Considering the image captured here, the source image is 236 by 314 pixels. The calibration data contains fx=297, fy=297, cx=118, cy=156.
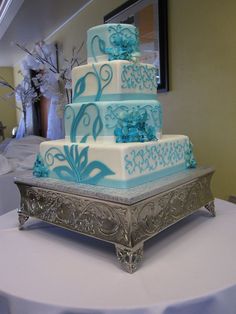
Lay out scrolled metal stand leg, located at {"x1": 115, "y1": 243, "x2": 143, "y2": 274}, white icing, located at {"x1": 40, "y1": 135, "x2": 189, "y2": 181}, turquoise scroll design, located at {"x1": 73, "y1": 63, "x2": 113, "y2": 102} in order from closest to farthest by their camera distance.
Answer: scrolled metal stand leg, located at {"x1": 115, "y1": 243, "x2": 143, "y2": 274} → white icing, located at {"x1": 40, "y1": 135, "x2": 189, "y2": 181} → turquoise scroll design, located at {"x1": 73, "y1": 63, "x2": 113, "y2": 102}

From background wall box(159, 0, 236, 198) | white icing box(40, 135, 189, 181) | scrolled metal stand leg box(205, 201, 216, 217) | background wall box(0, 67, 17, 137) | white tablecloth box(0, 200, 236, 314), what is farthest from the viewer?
background wall box(0, 67, 17, 137)

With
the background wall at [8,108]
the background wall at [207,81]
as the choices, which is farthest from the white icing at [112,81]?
the background wall at [8,108]

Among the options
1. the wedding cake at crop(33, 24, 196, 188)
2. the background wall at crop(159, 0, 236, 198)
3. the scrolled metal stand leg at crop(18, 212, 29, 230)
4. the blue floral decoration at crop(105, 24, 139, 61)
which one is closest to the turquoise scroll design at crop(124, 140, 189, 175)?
the wedding cake at crop(33, 24, 196, 188)

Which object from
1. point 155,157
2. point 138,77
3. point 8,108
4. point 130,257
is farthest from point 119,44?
point 8,108

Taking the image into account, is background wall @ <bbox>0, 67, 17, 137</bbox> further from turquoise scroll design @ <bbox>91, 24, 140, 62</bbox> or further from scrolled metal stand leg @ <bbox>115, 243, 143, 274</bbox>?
scrolled metal stand leg @ <bbox>115, 243, 143, 274</bbox>

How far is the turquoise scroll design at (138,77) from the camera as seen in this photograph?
860mm

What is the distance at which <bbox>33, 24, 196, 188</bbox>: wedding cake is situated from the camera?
0.79 meters

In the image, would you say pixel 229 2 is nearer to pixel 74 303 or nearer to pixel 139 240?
pixel 139 240

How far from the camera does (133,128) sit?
83 cm

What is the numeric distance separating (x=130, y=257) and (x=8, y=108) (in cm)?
631

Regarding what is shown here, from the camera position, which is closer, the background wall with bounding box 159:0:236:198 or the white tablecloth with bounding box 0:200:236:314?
the white tablecloth with bounding box 0:200:236:314

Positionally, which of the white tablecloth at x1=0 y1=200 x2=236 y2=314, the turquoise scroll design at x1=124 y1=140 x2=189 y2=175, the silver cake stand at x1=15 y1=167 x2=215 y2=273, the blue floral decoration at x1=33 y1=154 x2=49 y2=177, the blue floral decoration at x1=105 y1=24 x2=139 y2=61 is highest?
the blue floral decoration at x1=105 y1=24 x2=139 y2=61

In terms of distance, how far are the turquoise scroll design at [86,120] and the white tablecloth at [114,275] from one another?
0.99 ft

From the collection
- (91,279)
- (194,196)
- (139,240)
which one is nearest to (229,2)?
(194,196)
